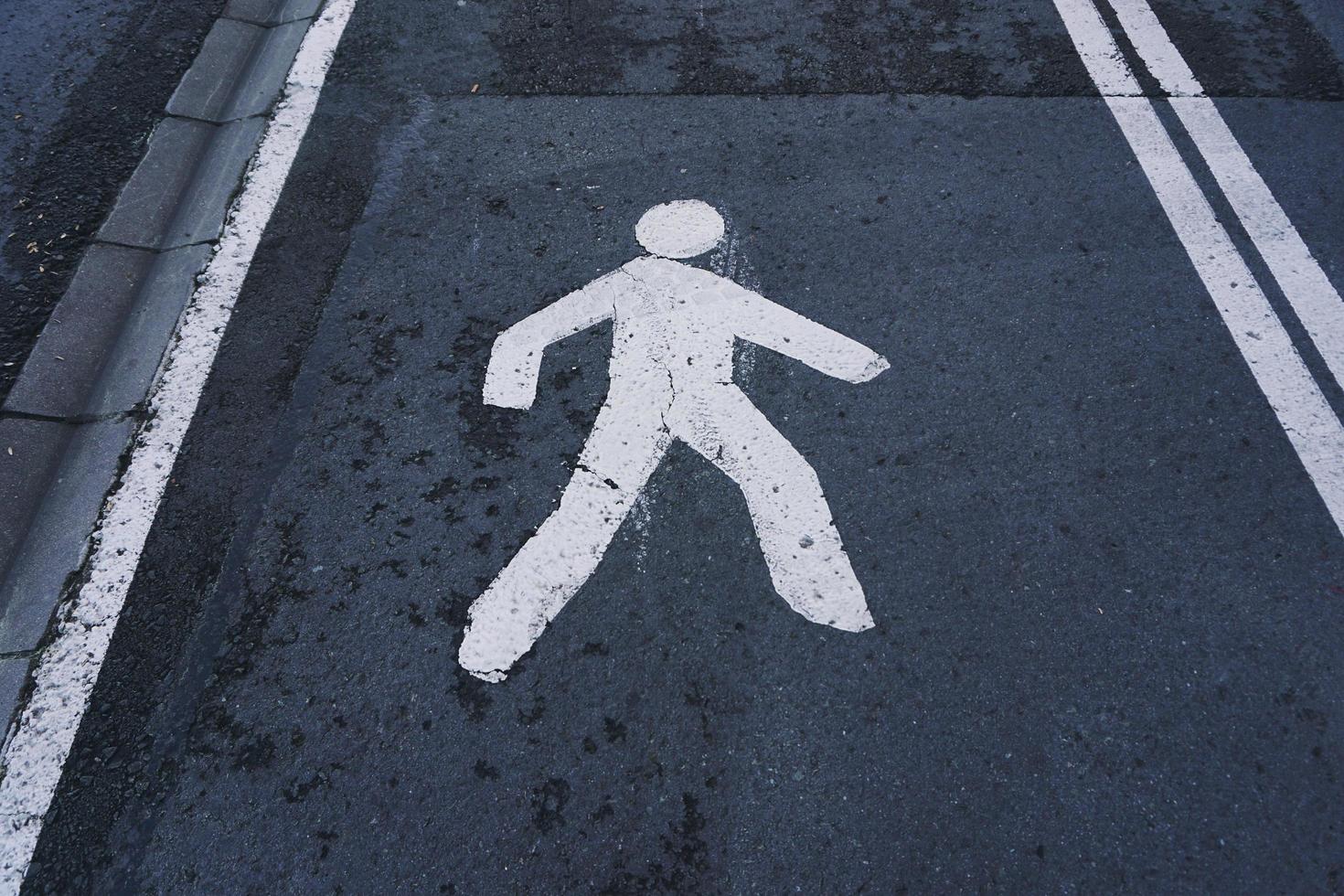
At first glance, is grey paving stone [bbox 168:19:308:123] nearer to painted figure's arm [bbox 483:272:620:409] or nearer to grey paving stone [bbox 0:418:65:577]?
grey paving stone [bbox 0:418:65:577]

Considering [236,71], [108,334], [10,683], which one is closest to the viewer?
[10,683]

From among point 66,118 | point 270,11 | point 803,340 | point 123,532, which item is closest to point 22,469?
point 123,532

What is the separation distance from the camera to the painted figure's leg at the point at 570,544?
2648 millimetres

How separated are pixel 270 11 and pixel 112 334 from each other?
2.64 m

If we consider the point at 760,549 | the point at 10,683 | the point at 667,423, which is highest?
the point at 667,423

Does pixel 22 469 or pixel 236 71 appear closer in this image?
pixel 22 469

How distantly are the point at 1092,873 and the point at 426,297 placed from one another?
304cm

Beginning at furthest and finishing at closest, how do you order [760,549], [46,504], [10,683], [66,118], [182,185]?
[66,118] < [182,185] < [46,504] < [760,549] < [10,683]

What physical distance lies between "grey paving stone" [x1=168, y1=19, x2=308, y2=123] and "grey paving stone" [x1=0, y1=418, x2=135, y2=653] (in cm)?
205

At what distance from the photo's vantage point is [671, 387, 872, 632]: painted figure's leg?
8.89 ft

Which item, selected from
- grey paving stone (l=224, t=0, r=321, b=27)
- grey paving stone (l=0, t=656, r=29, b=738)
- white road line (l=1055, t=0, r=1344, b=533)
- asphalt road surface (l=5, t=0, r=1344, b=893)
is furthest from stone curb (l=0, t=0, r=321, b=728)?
white road line (l=1055, t=0, r=1344, b=533)

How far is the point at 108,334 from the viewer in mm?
3484

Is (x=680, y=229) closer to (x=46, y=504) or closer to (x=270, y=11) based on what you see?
(x=46, y=504)

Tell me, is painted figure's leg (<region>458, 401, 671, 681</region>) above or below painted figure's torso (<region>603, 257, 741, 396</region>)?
below
